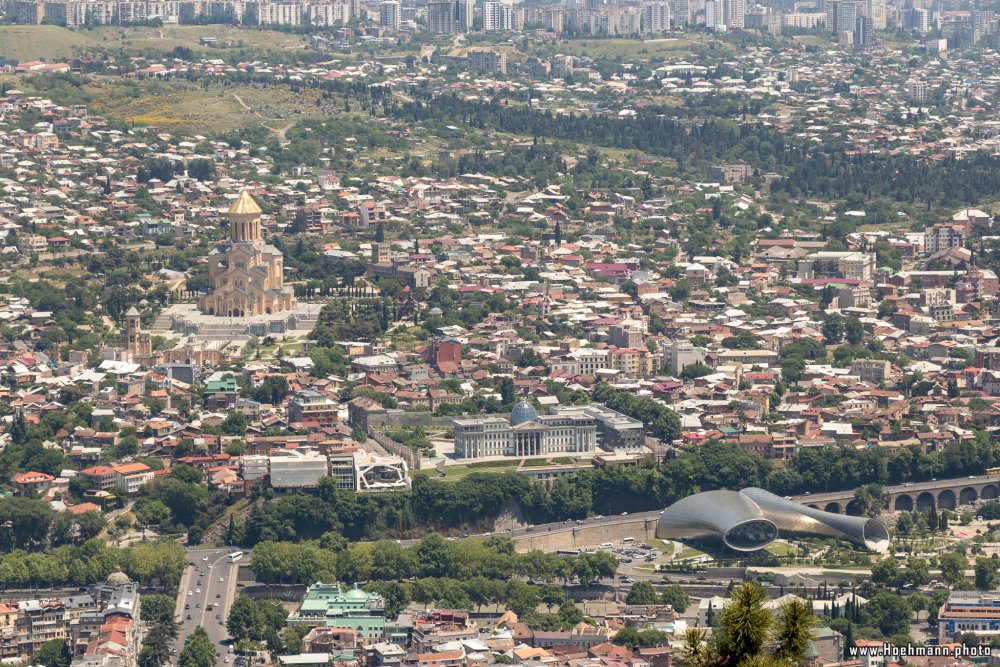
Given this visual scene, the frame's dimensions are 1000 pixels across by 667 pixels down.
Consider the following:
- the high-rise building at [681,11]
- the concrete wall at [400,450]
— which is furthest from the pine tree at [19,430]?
the high-rise building at [681,11]

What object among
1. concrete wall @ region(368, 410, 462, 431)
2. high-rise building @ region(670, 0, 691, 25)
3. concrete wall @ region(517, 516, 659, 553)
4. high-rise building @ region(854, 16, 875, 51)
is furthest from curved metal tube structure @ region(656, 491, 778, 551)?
high-rise building @ region(670, 0, 691, 25)

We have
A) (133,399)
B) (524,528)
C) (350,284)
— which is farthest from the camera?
(350,284)

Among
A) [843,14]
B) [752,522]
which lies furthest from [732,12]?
[752,522]

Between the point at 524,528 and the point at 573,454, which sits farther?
the point at 573,454

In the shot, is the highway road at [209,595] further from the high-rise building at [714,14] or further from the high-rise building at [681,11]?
the high-rise building at [681,11]

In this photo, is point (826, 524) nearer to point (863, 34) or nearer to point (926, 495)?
point (926, 495)

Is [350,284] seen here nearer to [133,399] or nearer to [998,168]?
[133,399]

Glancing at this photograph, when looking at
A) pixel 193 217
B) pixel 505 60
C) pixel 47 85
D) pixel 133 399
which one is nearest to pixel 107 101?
pixel 47 85
